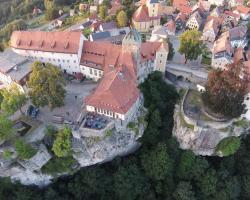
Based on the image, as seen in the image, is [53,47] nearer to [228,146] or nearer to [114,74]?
[114,74]

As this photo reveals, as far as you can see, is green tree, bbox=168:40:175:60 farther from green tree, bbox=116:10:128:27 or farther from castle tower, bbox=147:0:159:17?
green tree, bbox=116:10:128:27

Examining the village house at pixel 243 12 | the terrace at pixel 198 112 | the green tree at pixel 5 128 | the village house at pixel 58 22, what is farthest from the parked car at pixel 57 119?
the village house at pixel 243 12

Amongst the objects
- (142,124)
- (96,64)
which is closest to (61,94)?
(96,64)

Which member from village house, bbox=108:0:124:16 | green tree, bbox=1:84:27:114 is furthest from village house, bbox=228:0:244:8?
green tree, bbox=1:84:27:114

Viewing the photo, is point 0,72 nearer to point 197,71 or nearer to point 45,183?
point 45,183

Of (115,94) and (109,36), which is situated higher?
(109,36)

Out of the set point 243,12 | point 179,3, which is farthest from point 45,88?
point 243,12
